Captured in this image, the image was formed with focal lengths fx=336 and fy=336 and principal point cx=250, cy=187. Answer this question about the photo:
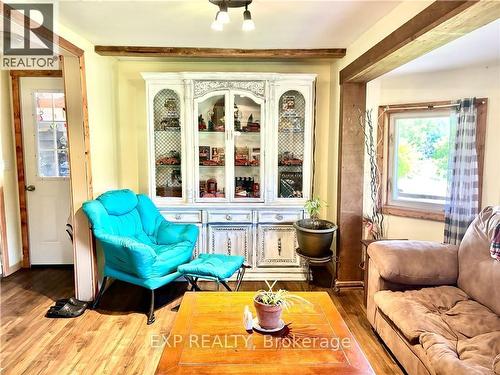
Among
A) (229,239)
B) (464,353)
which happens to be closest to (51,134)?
(229,239)

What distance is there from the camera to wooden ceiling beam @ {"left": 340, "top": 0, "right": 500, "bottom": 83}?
161 centimetres

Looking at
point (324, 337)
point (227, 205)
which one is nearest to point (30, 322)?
point (227, 205)

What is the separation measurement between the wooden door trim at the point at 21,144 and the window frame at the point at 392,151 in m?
3.55

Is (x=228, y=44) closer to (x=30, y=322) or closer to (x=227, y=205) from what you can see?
(x=227, y=205)

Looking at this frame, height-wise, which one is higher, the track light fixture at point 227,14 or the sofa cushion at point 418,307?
the track light fixture at point 227,14

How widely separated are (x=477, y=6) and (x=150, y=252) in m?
2.61

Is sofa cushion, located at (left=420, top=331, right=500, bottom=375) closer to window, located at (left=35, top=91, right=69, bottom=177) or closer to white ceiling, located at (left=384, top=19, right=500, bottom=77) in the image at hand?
white ceiling, located at (left=384, top=19, right=500, bottom=77)

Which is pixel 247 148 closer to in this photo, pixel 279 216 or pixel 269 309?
pixel 279 216

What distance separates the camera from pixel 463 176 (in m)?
3.13

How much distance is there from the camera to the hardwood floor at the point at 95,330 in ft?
7.33

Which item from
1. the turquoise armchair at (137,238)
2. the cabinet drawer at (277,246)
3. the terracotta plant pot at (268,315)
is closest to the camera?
the terracotta plant pot at (268,315)

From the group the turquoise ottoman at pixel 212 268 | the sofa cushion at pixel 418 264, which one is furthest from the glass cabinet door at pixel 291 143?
the sofa cushion at pixel 418 264

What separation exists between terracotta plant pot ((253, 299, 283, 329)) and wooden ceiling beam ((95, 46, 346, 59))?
2.48 m

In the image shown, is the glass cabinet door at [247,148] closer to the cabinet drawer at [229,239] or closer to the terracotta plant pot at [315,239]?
the cabinet drawer at [229,239]
